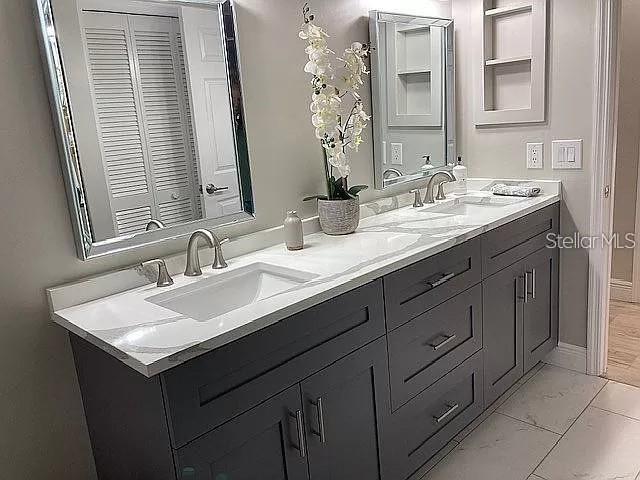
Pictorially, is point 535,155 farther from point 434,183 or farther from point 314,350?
point 314,350

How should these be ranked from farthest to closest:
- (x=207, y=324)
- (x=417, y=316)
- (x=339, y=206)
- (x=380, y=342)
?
(x=339, y=206) < (x=417, y=316) < (x=380, y=342) < (x=207, y=324)

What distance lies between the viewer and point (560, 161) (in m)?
2.55

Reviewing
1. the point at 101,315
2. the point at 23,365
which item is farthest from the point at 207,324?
the point at 23,365

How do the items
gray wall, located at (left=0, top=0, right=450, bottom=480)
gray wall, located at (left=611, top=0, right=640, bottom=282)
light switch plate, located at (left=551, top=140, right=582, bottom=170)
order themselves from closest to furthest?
gray wall, located at (left=0, top=0, right=450, bottom=480), light switch plate, located at (left=551, top=140, right=582, bottom=170), gray wall, located at (left=611, top=0, right=640, bottom=282)

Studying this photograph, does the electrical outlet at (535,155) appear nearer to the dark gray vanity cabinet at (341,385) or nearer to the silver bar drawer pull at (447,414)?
the dark gray vanity cabinet at (341,385)

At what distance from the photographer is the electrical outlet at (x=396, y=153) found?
249 cm

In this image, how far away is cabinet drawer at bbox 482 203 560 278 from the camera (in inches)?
85.7

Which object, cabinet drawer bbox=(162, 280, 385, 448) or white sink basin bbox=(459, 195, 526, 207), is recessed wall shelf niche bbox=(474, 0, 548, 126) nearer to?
white sink basin bbox=(459, 195, 526, 207)

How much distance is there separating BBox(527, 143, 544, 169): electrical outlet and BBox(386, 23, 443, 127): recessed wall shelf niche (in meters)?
0.45

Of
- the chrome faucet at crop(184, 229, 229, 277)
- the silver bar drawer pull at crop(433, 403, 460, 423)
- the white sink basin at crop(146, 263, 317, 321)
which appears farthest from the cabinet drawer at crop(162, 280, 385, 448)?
the silver bar drawer pull at crop(433, 403, 460, 423)

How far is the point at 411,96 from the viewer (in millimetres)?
2539

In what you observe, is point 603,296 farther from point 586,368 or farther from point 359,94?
point 359,94

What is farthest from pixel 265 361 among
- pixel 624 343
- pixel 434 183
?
pixel 624 343

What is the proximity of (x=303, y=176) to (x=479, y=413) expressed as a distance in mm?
1196
